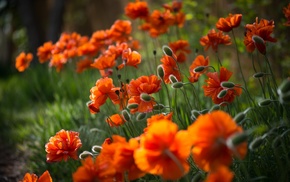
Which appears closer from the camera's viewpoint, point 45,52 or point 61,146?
point 61,146

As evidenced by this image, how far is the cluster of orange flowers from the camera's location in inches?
45.3

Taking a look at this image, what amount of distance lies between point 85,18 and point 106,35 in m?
6.24

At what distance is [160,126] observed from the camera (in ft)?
3.85

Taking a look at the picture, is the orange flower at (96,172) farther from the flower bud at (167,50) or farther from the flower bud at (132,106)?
the flower bud at (167,50)

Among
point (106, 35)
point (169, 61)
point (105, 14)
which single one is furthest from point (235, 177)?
point (105, 14)

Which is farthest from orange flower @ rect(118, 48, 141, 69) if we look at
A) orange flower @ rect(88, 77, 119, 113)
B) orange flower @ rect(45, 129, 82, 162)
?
orange flower @ rect(45, 129, 82, 162)

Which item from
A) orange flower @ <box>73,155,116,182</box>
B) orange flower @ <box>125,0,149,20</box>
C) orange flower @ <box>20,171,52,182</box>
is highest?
orange flower @ <box>125,0,149,20</box>

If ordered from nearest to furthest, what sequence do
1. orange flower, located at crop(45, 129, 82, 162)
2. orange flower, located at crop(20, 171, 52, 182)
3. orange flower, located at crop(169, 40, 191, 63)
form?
orange flower, located at crop(20, 171, 52, 182), orange flower, located at crop(45, 129, 82, 162), orange flower, located at crop(169, 40, 191, 63)

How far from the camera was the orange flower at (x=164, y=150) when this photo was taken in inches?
46.6

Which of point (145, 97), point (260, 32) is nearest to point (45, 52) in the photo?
point (145, 97)

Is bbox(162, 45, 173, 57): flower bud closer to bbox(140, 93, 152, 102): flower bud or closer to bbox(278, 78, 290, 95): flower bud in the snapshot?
bbox(140, 93, 152, 102): flower bud

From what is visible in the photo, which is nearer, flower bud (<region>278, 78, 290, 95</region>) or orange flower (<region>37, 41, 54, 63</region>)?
flower bud (<region>278, 78, 290, 95</region>)

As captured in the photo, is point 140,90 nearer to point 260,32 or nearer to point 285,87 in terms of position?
point 260,32

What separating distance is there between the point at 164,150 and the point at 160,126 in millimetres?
71
